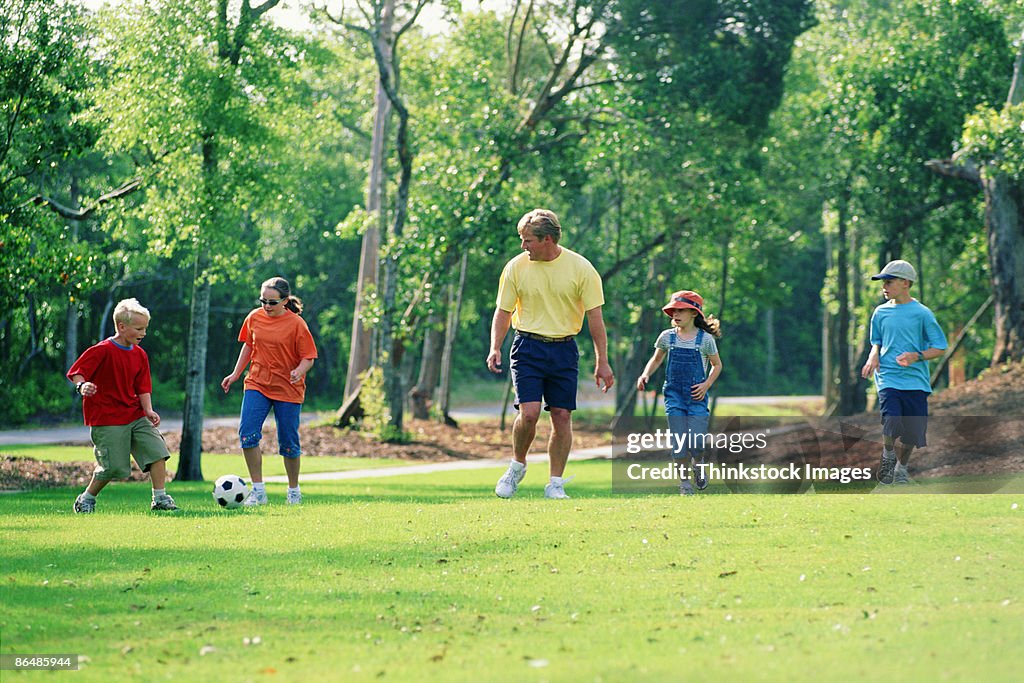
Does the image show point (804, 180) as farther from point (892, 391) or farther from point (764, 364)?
point (764, 364)

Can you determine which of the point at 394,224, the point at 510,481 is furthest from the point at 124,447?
the point at 394,224

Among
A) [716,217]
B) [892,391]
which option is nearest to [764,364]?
[716,217]

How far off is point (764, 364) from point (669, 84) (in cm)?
4051

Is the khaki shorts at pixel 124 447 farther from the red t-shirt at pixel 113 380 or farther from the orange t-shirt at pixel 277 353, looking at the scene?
the orange t-shirt at pixel 277 353

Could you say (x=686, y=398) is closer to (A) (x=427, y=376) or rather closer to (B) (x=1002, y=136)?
(B) (x=1002, y=136)

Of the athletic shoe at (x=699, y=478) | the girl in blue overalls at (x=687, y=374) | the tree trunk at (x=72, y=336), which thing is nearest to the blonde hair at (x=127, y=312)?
the girl in blue overalls at (x=687, y=374)

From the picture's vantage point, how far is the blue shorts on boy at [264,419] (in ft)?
35.9

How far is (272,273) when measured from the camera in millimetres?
41250

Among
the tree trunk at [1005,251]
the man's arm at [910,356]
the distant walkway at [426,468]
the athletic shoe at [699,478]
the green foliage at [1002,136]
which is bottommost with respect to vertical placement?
the distant walkway at [426,468]

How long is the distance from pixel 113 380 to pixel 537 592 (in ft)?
18.0

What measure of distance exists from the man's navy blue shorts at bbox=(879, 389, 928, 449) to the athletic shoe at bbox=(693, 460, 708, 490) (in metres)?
1.83

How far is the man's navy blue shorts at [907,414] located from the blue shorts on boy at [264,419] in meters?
5.51

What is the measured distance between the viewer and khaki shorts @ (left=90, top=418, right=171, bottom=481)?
10.6 meters

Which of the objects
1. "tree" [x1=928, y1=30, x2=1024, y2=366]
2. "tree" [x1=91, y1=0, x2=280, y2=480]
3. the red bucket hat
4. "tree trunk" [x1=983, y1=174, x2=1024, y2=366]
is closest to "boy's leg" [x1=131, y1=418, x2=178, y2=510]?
the red bucket hat
